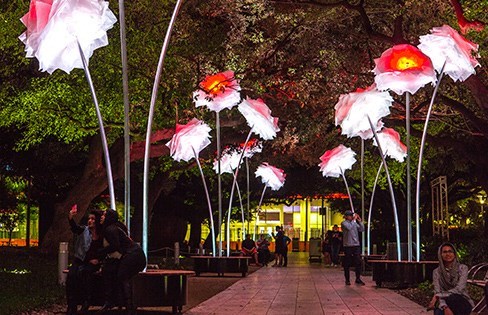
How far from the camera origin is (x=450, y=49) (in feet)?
62.3

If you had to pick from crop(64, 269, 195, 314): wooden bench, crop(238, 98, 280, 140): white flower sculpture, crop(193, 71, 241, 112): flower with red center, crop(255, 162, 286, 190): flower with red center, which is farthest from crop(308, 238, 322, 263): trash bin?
crop(64, 269, 195, 314): wooden bench

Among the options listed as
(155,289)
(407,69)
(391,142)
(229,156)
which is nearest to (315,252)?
(229,156)

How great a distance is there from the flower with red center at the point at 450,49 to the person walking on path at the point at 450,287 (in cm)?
800

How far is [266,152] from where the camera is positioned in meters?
38.5

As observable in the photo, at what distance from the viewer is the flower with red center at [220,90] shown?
23.9m

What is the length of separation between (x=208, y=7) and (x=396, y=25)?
16.9ft

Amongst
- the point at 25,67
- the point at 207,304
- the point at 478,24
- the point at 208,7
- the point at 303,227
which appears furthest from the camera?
the point at 303,227

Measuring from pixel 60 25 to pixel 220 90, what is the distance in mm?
9805

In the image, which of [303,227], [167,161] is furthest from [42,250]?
[303,227]

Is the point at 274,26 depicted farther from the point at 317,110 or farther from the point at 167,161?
the point at 167,161

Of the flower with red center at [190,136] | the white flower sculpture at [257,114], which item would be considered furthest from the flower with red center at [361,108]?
the flower with red center at [190,136]

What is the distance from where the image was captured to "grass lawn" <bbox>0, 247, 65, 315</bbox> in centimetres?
1574

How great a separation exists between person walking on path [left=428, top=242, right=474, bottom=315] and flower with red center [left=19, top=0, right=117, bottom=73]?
6.24 meters

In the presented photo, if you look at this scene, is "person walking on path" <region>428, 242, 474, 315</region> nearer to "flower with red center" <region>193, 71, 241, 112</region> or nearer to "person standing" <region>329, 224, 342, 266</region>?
"flower with red center" <region>193, 71, 241, 112</region>
